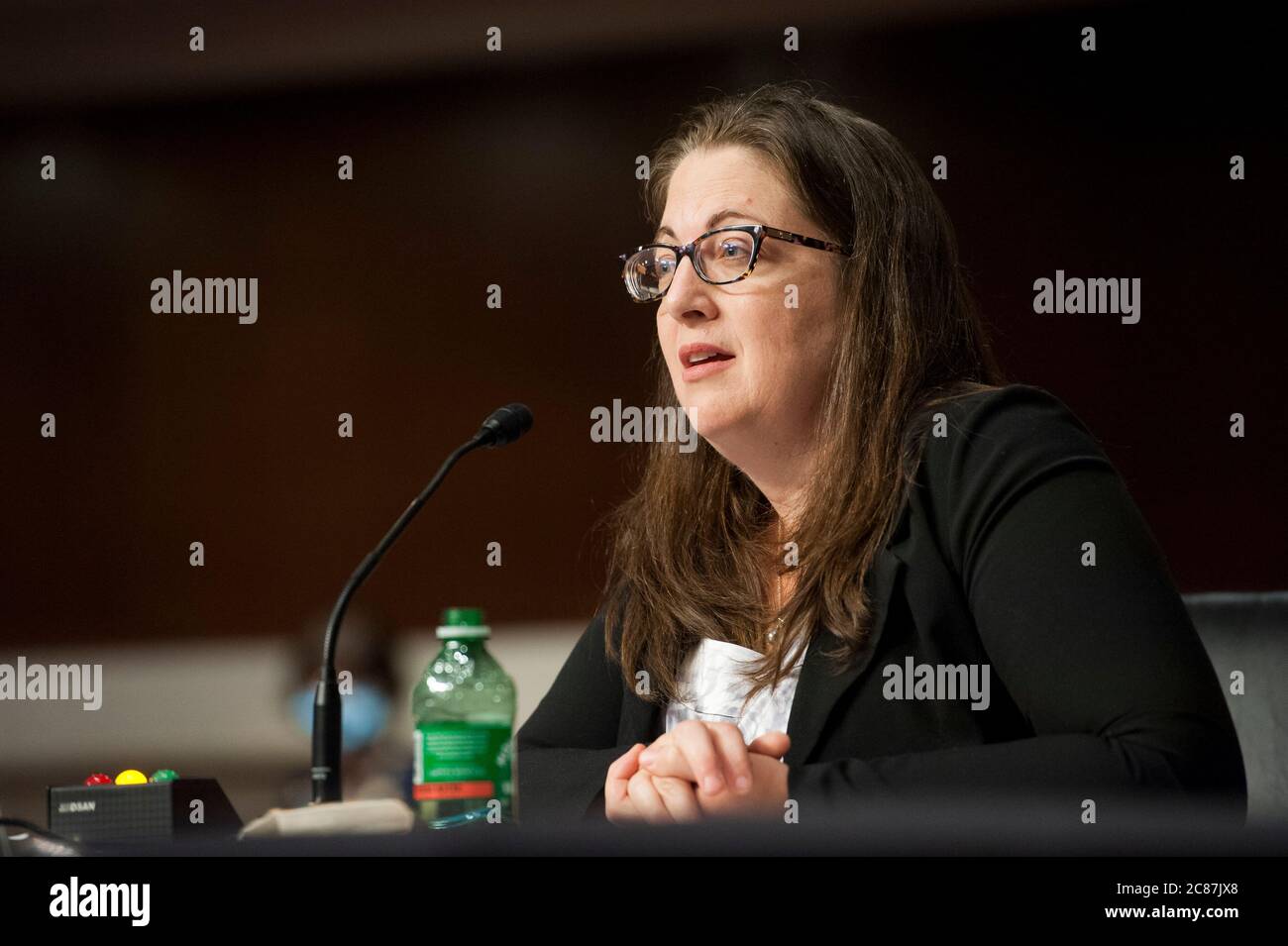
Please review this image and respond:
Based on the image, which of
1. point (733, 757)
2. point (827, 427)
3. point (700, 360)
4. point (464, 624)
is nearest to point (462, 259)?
point (700, 360)

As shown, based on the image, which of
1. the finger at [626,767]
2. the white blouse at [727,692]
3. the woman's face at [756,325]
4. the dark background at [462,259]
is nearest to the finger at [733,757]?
the finger at [626,767]

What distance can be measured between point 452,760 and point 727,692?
0.55 m

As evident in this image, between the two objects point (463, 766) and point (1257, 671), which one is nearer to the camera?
point (463, 766)

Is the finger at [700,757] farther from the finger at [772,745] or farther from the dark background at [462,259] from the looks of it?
the dark background at [462,259]

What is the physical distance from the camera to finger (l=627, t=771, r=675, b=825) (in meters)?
1.09

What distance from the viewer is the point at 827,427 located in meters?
1.66

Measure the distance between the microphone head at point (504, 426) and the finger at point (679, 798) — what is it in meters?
0.32

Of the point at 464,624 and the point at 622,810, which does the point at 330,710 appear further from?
the point at 622,810

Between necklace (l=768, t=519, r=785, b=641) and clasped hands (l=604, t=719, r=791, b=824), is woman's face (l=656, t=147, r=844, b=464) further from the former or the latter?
clasped hands (l=604, t=719, r=791, b=824)

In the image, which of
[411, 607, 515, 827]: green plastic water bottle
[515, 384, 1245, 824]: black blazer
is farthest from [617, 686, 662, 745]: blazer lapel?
[411, 607, 515, 827]: green plastic water bottle

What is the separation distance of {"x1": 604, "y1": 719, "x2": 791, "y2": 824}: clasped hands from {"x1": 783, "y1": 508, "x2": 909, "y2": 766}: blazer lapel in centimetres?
26

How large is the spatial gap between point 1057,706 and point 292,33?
4.66 feet

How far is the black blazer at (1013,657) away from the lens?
3.69 feet
